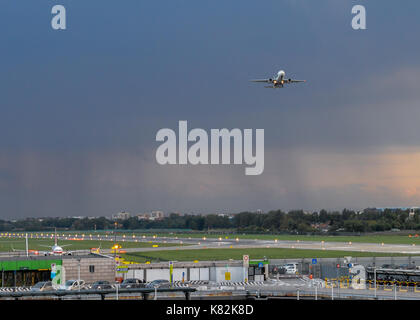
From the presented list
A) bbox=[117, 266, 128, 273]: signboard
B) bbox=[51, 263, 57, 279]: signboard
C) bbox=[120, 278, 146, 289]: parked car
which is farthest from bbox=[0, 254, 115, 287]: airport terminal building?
bbox=[120, 278, 146, 289]: parked car

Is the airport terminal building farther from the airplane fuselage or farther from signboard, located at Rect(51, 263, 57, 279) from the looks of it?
the airplane fuselage

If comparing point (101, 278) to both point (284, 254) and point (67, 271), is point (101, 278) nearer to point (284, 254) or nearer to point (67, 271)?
point (67, 271)

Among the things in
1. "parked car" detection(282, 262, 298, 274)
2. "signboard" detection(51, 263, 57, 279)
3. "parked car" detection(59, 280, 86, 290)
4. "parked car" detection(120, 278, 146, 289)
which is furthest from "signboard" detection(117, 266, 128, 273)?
"parked car" detection(282, 262, 298, 274)

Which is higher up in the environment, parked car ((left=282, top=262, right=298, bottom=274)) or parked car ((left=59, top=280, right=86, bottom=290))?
parked car ((left=59, top=280, right=86, bottom=290))

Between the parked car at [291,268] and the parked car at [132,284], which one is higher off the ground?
the parked car at [132,284]

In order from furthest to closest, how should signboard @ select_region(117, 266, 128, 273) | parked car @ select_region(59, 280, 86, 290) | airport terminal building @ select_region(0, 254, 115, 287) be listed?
signboard @ select_region(117, 266, 128, 273)
airport terminal building @ select_region(0, 254, 115, 287)
parked car @ select_region(59, 280, 86, 290)

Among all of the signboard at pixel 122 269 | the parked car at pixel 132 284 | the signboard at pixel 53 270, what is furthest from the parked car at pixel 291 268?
the signboard at pixel 53 270

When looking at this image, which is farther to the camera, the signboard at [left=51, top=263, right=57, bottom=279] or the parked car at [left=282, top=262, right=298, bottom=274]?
the parked car at [left=282, top=262, right=298, bottom=274]

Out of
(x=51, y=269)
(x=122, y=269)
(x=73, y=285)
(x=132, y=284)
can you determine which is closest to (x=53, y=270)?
(x=51, y=269)

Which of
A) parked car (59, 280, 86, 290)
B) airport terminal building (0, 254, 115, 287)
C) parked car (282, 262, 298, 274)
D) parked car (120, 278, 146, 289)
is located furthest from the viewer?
parked car (282, 262, 298, 274)

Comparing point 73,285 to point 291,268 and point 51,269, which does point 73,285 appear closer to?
point 51,269

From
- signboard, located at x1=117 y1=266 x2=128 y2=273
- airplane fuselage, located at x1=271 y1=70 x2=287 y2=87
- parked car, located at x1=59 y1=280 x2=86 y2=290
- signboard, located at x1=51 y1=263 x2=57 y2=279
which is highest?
airplane fuselage, located at x1=271 y1=70 x2=287 y2=87

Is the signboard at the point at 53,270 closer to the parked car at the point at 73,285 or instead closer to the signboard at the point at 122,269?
the parked car at the point at 73,285
